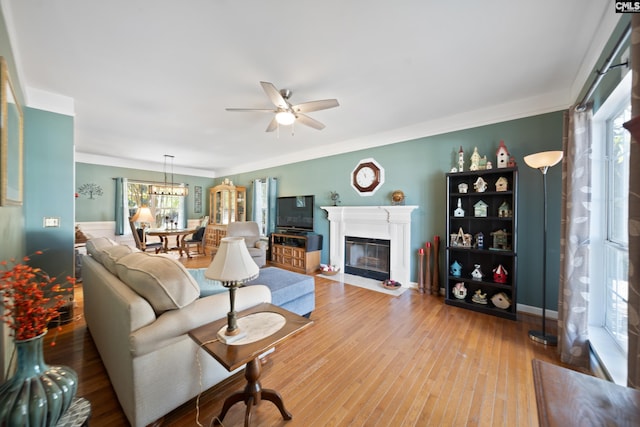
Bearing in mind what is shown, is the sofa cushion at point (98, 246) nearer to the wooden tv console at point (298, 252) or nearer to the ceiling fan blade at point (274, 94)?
the ceiling fan blade at point (274, 94)

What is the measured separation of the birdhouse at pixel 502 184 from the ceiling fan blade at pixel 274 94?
2582 millimetres

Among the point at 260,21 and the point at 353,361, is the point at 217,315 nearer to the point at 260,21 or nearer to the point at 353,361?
the point at 353,361

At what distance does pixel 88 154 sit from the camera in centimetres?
547

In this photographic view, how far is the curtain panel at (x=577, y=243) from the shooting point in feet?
6.14

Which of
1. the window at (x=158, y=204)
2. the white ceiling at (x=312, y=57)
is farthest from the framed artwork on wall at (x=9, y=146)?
the window at (x=158, y=204)

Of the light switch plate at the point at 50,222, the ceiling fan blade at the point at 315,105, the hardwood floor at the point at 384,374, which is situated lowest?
the hardwood floor at the point at 384,374

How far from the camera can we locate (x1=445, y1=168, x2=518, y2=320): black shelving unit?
265 cm

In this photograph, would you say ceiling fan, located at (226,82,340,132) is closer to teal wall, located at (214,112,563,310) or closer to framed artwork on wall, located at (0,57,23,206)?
framed artwork on wall, located at (0,57,23,206)

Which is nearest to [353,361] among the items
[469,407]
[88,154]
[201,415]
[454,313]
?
[469,407]

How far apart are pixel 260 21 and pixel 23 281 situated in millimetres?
1899

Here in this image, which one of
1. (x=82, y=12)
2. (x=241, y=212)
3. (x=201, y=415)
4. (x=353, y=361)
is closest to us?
(x=201, y=415)

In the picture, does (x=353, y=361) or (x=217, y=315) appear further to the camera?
(x=353, y=361)

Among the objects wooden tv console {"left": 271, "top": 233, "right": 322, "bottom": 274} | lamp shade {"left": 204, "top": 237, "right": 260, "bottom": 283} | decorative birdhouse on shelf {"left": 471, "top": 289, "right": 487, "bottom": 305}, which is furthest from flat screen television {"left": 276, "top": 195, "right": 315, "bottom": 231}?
lamp shade {"left": 204, "top": 237, "right": 260, "bottom": 283}

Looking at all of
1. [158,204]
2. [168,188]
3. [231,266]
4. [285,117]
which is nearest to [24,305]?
[231,266]
